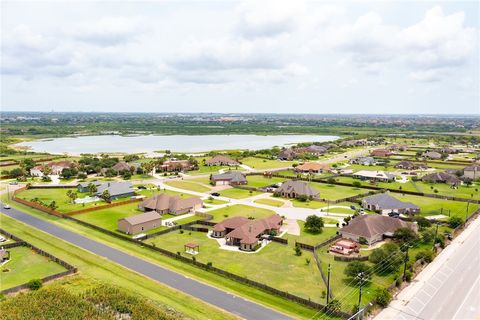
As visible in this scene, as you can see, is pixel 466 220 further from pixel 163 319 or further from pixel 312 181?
pixel 163 319

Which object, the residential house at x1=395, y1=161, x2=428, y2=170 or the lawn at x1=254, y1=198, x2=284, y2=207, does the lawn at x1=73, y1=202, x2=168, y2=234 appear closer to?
the lawn at x1=254, y1=198, x2=284, y2=207

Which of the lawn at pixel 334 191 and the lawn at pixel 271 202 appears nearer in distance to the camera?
the lawn at pixel 271 202

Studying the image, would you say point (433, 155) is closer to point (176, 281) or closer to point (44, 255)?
point (176, 281)

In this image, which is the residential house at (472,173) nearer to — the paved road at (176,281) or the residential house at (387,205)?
the residential house at (387,205)

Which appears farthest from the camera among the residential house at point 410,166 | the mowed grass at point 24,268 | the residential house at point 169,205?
the residential house at point 410,166

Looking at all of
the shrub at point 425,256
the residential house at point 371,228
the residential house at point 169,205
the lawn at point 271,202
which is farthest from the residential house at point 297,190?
the shrub at point 425,256

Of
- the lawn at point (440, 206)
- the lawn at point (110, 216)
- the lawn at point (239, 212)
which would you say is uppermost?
the lawn at point (110, 216)


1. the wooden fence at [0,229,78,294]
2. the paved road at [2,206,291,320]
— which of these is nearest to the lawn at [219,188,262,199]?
the paved road at [2,206,291,320]
